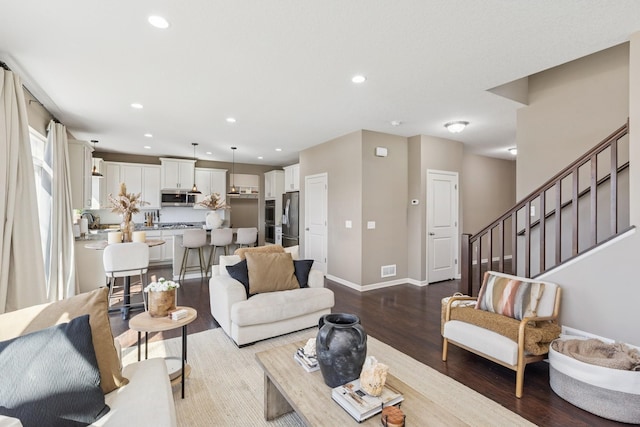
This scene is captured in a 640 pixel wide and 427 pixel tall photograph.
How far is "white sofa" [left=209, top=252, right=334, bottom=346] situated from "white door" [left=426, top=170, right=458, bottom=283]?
2.88 meters

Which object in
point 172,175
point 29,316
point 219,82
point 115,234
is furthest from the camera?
point 172,175

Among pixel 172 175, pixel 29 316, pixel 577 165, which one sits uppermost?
pixel 172 175

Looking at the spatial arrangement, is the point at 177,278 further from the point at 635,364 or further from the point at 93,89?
the point at 635,364

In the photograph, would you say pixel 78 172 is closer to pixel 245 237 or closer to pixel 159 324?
pixel 245 237

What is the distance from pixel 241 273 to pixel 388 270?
2.97 meters

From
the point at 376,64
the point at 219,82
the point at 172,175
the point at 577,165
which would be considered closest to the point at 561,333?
the point at 577,165

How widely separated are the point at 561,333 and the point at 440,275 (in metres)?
3.11

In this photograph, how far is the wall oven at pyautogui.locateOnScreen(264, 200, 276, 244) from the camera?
8.10 m

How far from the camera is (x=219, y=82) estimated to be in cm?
316

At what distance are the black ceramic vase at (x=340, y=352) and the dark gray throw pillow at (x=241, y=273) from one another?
1776 millimetres

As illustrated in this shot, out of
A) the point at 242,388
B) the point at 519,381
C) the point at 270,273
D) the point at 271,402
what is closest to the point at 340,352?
the point at 271,402

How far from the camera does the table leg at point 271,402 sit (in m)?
1.89

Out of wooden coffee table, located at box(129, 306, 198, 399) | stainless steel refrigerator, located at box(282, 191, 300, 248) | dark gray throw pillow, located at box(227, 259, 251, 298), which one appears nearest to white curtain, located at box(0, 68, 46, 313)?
wooden coffee table, located at box(129, 306, 198, 399)

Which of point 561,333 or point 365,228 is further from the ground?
point 365,228
